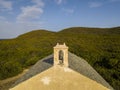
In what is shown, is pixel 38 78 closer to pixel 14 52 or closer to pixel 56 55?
pixel 56 55

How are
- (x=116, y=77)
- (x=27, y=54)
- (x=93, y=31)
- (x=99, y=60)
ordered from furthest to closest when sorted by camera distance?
(x=93, y=31) → (x=27, y=54) → (x=99, y=60) → (x=116, y=77)

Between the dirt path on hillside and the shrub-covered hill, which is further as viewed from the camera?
the shrub-covered hill

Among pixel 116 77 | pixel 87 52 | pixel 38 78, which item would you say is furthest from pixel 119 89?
pixel 87 52

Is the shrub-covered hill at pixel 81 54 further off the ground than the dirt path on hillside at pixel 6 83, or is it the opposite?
the shrub-covered hill at pixel 81 54

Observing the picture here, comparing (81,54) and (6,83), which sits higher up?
(81,54)

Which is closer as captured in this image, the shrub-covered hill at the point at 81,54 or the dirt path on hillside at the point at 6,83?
the dirt path on hillside at the point at 6,83

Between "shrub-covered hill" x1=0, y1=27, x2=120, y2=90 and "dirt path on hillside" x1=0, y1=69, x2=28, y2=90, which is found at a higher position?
"shrub-covered hill" x1=0, y1=27, x2=120, y2=90

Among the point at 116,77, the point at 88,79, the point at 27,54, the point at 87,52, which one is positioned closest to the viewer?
the point at 88,79

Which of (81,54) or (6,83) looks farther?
(81,54)

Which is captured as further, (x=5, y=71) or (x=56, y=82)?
(x=5, y=71)

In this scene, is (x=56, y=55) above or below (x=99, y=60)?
above

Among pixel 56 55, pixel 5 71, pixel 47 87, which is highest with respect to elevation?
pixel 56 55
